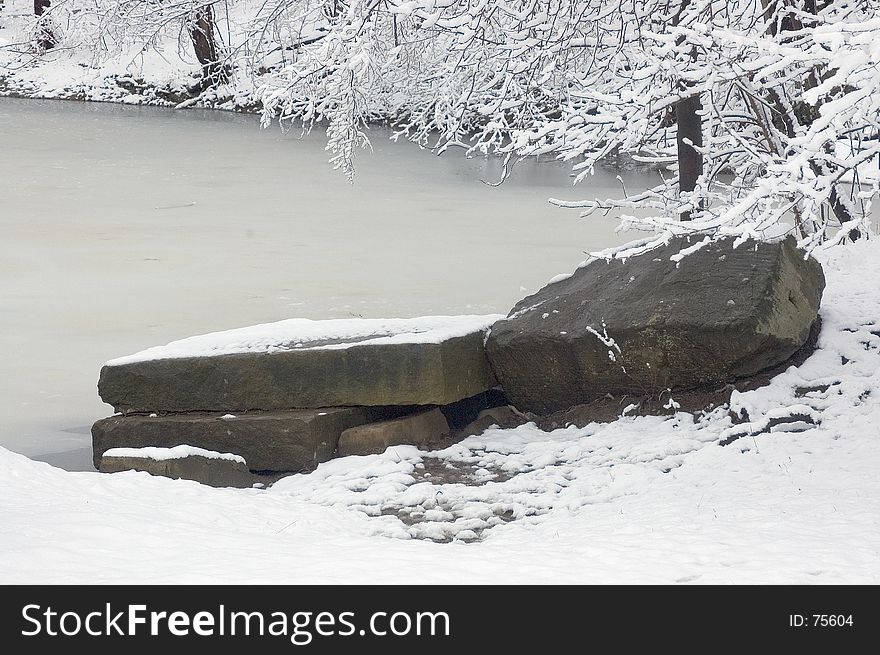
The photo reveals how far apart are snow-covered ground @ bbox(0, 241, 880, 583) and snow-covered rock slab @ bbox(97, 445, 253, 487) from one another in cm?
24

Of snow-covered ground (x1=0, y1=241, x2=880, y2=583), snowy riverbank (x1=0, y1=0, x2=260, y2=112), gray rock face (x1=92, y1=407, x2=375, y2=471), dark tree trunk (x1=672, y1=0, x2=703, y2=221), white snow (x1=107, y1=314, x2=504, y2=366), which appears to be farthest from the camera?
snowy riverbank (x1=0, y1=0, x2=260, y2=112)

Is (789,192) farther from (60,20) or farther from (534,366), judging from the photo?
(60,20)

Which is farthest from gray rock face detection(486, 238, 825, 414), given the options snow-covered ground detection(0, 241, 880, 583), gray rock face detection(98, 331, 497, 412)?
gray rock face detection(98, 331, 497, 412)

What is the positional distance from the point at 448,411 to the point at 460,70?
291 cm

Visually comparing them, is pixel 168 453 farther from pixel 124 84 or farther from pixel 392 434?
pixel 124 84

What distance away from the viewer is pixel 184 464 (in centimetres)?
620

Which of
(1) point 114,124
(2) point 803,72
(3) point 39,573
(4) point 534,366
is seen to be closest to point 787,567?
(3) point 39,573

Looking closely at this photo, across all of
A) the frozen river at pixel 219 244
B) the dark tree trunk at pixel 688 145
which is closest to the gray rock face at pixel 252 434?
the frozen river at pixel 219 244

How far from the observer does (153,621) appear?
11.2 feet

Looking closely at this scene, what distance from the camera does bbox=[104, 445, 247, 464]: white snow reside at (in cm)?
624

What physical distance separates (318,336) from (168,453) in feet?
3.91

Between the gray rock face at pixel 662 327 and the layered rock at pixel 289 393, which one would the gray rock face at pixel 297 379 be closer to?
the layered rock at pixel 289 393

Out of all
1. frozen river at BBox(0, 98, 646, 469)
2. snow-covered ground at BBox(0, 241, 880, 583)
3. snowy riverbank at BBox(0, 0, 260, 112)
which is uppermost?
snowy riverbank at BBox(0, 0, 260, 112)

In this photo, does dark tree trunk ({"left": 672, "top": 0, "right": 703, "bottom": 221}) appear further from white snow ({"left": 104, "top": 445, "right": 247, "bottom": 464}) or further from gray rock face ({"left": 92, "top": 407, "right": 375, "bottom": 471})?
white snow ({"left": 104, "top": 445, "right": 247, "bottom": 464})
